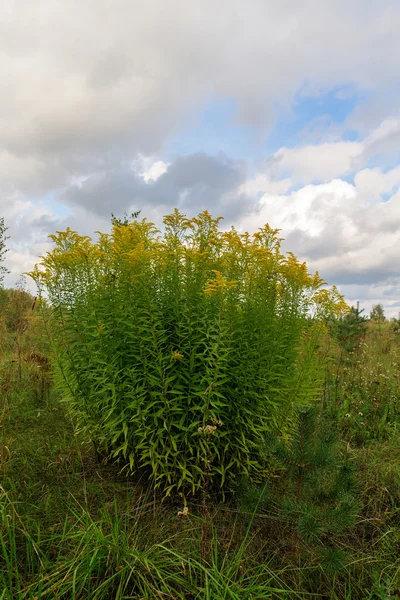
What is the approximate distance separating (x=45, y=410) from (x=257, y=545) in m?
3.90

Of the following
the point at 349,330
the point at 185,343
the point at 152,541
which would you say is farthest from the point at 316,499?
the point at 349,330

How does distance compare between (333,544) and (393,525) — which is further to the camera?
(393,525)

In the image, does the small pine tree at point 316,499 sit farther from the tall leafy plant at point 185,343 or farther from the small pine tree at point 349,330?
the small pine tree at point 349,330

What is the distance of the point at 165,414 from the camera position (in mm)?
3455

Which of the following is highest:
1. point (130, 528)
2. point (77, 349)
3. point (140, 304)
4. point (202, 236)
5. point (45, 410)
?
point (202, 236)

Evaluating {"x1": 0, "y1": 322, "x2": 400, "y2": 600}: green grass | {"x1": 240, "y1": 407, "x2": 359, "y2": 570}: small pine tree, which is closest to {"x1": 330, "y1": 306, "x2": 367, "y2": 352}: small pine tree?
{"x1": 0, "y1": 322, "x2": 400, "y2": 600}: green grass

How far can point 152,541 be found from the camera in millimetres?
3061

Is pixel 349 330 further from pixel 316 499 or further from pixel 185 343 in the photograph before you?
pixel 185 343

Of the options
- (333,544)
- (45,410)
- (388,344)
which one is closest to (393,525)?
(333,544)

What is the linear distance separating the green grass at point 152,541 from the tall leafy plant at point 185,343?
36 cm

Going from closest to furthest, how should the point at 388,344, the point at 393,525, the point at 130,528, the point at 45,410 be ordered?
1. the point at 130,528
2. the point at 393,525
3. the point at 45,410
4. the point at 388,344

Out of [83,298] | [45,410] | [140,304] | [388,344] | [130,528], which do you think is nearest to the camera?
[130,528]

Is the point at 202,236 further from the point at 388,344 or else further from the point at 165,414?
the point at 388,344

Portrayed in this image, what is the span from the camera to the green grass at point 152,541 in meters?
2.53
